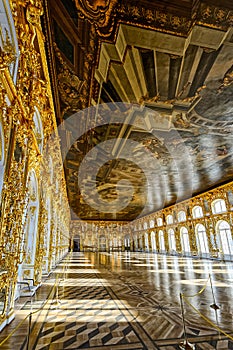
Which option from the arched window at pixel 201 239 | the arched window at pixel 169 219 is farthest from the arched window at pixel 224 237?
the arched window at pixel 169 219

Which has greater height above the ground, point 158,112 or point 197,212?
point 158,112

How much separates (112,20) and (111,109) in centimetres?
331

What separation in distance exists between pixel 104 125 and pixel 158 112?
2249 mm

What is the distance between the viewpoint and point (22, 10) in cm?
388

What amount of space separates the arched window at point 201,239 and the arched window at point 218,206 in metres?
2.33

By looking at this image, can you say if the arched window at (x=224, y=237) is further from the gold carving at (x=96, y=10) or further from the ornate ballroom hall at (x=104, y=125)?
the gold carving at (x=96, y=10)

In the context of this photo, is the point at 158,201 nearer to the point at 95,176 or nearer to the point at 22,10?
the point at 95,176

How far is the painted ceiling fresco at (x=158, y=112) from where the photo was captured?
5048 mm

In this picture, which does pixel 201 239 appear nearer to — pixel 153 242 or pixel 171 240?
pixel 171 240

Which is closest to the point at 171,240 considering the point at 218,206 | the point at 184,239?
the point at 184,239

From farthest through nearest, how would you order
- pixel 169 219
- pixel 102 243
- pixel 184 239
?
pixel 102 243, pixel 169 219, pixel 184 239

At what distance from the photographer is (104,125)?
8.64 metres

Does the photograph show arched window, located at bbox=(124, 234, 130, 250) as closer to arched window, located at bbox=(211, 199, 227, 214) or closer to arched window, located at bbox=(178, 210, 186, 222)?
arched window, located at bbox=(178, 210, 186, 222)

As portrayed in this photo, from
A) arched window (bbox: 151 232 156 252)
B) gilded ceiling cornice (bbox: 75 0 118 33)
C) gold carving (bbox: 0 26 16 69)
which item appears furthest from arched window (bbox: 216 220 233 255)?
gold carving (bbox: 0 26 16 69)
